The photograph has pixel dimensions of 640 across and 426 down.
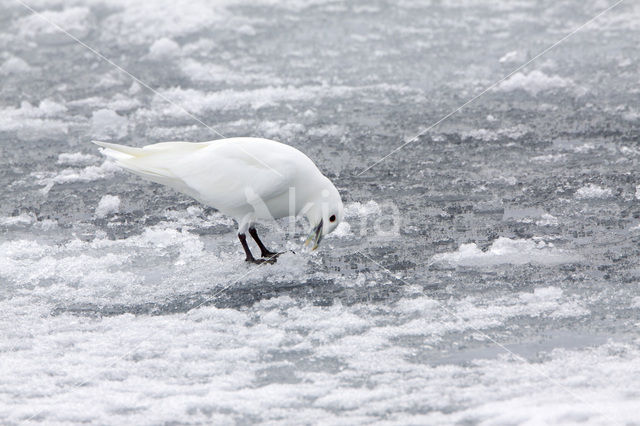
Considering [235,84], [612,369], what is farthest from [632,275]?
[235,84]

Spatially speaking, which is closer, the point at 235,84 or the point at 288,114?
the point at 288,114

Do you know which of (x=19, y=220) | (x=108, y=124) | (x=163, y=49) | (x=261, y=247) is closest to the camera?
(x=261, y=247)

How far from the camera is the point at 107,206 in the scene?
6836 mm

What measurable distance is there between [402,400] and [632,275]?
203cm

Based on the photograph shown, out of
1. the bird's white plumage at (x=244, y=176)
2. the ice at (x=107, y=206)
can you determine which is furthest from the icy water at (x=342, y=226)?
the bird's white plumage at (x=244, y=176)

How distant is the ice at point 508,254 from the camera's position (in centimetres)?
587

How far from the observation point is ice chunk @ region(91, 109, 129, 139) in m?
8.19

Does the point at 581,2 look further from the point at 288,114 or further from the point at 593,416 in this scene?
the point at 593,416

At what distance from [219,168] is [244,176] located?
0.71 ft

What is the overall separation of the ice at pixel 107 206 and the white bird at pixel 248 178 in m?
0.79

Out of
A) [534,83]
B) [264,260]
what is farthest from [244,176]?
[534,83]

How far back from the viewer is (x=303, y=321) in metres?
5.25

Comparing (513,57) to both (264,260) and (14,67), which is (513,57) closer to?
(264,260)

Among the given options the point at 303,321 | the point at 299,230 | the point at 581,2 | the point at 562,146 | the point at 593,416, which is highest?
the point at 581,2
